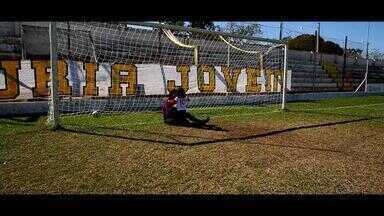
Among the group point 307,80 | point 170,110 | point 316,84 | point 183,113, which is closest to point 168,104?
point 170,110

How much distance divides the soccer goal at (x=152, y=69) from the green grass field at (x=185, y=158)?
2.76 metres

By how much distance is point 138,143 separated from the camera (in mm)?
6578

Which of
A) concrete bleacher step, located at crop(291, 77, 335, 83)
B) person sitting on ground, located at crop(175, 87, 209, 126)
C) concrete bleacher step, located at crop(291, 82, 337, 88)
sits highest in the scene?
concrete bleacher step, located at crop(291, 77, 335, 83)

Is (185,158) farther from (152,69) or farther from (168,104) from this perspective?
(152,69)

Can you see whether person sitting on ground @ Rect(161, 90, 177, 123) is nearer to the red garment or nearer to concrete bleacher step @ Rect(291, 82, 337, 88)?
the red garment

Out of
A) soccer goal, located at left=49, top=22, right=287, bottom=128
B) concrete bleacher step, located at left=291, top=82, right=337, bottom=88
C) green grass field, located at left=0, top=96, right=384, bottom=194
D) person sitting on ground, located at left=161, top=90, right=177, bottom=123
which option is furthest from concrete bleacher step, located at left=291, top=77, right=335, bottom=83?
person sitting on ground, located at left=161, top=90, right=177, bottom=123

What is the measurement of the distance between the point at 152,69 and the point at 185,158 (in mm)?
8467

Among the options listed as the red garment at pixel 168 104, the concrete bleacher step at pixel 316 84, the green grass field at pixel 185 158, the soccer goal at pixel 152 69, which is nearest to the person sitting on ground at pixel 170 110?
the red garment at pixel 168 104

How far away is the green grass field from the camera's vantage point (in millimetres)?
4305

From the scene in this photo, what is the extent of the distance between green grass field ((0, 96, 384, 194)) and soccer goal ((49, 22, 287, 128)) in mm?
2762
